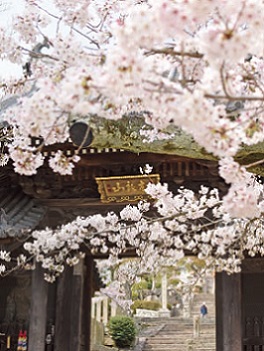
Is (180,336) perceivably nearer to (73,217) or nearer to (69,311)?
(69,311)

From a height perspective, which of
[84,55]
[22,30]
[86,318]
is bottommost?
[86,318]

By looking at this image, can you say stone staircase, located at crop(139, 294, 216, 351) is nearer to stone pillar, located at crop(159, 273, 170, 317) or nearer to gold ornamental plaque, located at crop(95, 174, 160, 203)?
stone pillar, located at crop(159, 273, 170, 317)

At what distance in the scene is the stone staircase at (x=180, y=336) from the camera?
58.2 feet

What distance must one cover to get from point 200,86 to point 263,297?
6.78 meters

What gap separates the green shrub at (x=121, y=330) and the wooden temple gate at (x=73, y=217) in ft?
22.4

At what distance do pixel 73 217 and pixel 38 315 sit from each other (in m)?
1.29

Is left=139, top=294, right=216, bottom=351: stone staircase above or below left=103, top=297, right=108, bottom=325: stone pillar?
below

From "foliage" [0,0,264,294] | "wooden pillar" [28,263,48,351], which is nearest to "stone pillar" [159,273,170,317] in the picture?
"wooden pillar" [28,263,48,351]

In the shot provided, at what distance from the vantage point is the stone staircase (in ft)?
58.2

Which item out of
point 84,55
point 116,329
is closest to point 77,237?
point 84,55

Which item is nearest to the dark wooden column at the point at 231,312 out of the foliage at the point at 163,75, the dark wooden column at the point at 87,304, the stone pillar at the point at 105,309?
the dark wooden column at the point at 87,304

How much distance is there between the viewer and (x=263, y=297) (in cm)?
855

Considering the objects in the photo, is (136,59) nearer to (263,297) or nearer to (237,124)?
(237,124)

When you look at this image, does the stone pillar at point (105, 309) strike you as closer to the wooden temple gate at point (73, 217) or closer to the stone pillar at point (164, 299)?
the stone pillar at point (164, 299)
